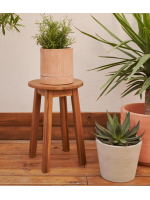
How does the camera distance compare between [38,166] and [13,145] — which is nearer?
[38,166]

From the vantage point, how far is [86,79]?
2170mm

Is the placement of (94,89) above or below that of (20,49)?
below

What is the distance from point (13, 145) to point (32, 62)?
0.65 m

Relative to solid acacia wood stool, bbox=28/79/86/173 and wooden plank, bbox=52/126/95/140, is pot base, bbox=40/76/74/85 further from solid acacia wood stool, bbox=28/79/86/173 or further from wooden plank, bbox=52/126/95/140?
wooden plank, bbox=52/126/95/140

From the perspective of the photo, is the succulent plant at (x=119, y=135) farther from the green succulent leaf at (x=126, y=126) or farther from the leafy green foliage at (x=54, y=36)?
the leafy green foliage at (x=54, y=36)

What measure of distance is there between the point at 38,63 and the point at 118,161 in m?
1.04

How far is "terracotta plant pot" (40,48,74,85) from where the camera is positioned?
1.61 meters

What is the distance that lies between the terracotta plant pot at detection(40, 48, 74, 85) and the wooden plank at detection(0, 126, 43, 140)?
694 millimetres

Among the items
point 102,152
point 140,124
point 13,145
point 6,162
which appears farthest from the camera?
point 13,145

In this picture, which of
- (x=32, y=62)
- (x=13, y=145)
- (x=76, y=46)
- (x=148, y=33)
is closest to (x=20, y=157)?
(x=13, y=145)

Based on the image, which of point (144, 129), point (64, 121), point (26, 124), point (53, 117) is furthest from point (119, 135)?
point (26, 124)

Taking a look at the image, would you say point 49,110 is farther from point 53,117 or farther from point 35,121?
point 53,117

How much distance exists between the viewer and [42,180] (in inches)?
61.3

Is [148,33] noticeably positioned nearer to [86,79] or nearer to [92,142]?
[86,79]
